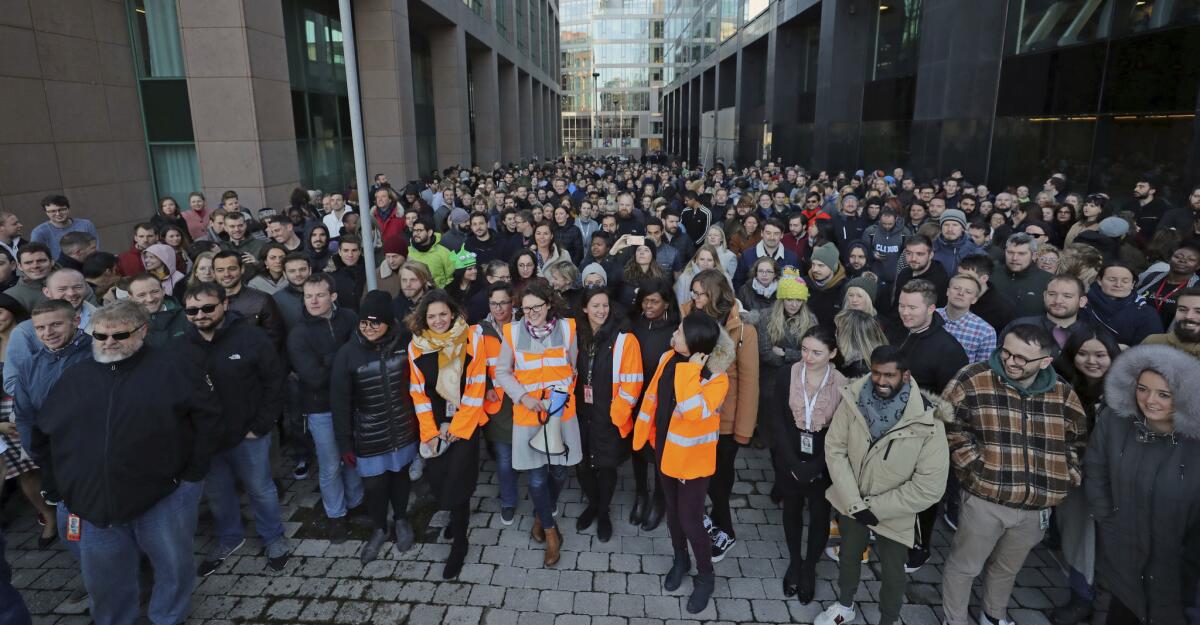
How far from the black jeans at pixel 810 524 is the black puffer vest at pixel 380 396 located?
2924 millimetres

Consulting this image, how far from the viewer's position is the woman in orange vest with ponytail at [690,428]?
413cm

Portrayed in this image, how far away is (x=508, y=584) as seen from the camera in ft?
15.3

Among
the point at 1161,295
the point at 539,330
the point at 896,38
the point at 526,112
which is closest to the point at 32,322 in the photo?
the point at 539,330

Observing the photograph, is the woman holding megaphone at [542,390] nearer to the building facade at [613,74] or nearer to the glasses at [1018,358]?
the glasses at [1018,358]

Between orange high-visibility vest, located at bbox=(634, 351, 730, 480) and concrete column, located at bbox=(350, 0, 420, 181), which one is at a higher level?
concrete column, located at bbox=(350, 0, 420, 181)

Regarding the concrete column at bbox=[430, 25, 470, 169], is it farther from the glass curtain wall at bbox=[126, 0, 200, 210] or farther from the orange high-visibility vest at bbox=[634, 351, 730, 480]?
the orange high-visibility vest at bbox=[634, 351, 730, 480]

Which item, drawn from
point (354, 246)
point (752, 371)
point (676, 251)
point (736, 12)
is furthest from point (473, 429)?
point (736, 12)

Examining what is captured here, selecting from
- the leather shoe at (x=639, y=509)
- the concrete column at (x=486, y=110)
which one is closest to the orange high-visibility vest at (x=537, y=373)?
the leather shoe at (x=639, y=509)

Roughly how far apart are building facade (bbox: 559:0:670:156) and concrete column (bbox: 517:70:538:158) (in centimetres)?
5022

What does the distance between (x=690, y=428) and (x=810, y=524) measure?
3.83ft

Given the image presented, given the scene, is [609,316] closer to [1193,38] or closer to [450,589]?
[450,589]

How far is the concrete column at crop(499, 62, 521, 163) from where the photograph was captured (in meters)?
38.4

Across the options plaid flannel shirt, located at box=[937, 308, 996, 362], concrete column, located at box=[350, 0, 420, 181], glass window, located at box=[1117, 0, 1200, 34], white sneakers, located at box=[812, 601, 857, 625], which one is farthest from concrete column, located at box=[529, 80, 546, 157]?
white sneakers, located at box=[812, 601, 857, 625]

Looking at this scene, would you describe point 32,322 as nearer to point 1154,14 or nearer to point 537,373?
point 537,373
